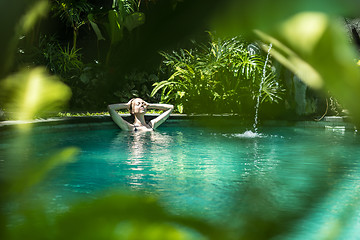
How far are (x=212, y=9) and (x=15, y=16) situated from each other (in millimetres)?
99

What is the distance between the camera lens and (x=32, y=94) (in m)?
0.31

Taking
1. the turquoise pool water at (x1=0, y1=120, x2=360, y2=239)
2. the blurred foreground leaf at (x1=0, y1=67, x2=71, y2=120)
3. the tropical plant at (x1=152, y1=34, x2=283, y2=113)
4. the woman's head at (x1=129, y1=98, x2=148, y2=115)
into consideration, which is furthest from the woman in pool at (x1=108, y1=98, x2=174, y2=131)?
Result: the blurred foreground leaf at (x1=0, y1=67, x2=71, y2=120)

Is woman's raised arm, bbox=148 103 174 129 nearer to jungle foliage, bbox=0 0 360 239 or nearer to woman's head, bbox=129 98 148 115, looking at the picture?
woman's head, bbox=129 98 148 115

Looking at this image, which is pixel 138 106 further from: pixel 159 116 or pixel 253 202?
pixel 253 202

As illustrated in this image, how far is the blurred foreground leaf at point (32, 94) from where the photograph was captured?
1.01 ft

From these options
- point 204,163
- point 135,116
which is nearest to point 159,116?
point 135,116

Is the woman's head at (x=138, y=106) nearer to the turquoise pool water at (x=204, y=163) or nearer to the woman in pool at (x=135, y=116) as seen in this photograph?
the woman in pool at (x=135, y=116)

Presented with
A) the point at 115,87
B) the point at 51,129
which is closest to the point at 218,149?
the point at 51,129

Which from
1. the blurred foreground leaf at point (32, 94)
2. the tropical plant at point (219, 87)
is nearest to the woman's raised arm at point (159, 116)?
the tropical plant at point (219, 87)

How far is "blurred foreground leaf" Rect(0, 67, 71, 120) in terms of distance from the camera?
0.31m

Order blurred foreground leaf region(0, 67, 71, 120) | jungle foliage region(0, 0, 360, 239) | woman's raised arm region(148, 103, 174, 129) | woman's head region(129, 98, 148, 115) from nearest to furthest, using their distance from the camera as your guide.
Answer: jungle foliage region(0, 0, 360, 239) → blurred foreground leaf region(0, 67, 71, 120) → woman's head region(129, 98, 148, 115) → woman's raised arm region(148, 103, 174, 129)

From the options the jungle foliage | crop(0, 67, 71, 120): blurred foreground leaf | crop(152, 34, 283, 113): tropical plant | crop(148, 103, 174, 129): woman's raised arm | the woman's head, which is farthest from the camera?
crop(148, 103, 174, 129): woman's raised arm

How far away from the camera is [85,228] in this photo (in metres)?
0.21

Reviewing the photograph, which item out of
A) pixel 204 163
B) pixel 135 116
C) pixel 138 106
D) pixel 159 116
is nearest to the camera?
pixel 204 163
